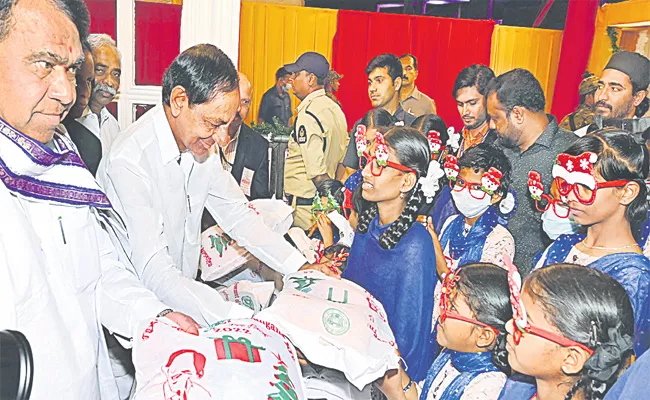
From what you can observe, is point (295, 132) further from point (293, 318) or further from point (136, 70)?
point (293, 318)

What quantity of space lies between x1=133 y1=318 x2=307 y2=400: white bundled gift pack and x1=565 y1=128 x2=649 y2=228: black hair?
1353 millimetres

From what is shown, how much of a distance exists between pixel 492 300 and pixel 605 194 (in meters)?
0.67

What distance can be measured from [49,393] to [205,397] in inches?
14.9

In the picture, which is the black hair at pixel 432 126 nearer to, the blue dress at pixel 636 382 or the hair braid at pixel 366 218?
the hair braid at pixel 366 218

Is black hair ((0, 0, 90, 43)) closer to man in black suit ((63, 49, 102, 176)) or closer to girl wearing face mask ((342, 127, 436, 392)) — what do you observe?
man in black suit ((63, 49, 102, 176))

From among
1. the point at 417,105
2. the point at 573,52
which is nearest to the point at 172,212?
the point at 417,105

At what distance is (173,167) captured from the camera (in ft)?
7.42

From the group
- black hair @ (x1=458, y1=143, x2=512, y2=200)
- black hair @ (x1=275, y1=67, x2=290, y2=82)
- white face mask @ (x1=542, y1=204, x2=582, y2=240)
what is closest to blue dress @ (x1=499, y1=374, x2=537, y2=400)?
white face mask @ (x1=542, y1=204, x2=582, y2=240)

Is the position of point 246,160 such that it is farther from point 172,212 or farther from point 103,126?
point 172,212

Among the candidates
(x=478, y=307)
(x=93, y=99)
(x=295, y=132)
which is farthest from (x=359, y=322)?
(x=295, y=132)

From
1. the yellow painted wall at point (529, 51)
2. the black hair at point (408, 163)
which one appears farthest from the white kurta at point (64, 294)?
the yellow painted wall at point (529, 51)

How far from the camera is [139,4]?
4.80 m

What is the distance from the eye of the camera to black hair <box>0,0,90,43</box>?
4.23ft

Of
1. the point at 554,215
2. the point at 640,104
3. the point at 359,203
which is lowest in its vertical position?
the point at 359,203
